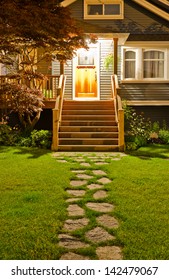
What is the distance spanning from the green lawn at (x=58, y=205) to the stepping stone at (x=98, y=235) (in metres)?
0.15

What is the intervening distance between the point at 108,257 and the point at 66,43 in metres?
10.6

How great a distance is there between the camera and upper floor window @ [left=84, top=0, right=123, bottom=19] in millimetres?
17875

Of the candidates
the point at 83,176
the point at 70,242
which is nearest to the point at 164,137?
the point at 83,176

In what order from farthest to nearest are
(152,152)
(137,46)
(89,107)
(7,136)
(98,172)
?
1. (137,46)
2. (89,107)
3. (7,136)
4. (152,152)
5. (98,172)

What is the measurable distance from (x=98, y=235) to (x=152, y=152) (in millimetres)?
8179

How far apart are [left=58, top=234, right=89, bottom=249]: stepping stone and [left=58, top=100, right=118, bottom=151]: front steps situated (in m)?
8.34

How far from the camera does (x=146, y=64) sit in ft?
59.4

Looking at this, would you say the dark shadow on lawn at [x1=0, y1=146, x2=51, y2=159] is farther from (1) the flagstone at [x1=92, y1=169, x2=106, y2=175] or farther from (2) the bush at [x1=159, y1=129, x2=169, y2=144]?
(2) the bush at [x1=159, y1=129, x2=169, y2=144]

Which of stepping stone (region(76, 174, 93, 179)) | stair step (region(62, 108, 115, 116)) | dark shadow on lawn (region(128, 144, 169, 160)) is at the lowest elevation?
stepping stone (region(76, 174, 93, 179))

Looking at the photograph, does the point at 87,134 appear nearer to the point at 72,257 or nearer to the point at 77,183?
the point at 77,183

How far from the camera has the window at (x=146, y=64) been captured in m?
18.0

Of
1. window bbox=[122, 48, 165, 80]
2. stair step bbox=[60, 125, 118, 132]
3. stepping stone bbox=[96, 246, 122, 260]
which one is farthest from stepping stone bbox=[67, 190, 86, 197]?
window bbox=[122, 48, 165, 80]
